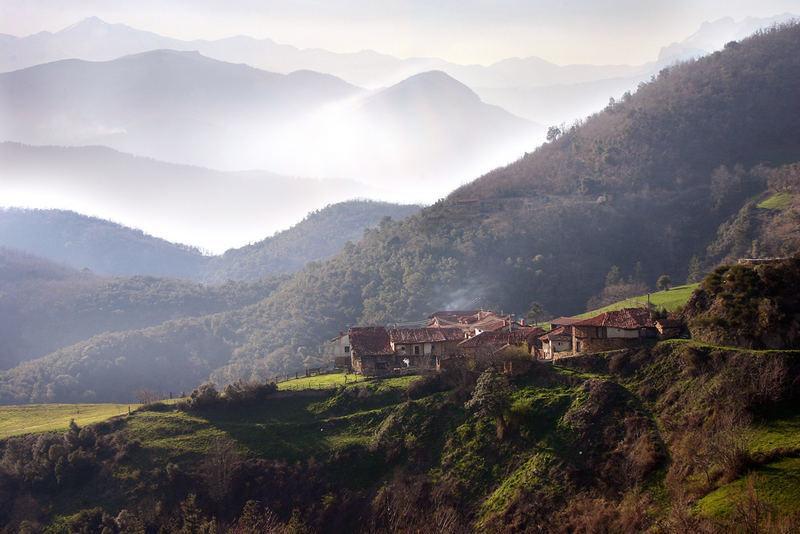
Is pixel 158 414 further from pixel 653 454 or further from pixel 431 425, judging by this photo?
pixel 653 454

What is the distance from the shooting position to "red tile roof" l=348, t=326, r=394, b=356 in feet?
158

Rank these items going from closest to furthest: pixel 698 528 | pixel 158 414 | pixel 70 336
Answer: pixel 698 528
pixel 158 414
pixel 70 336

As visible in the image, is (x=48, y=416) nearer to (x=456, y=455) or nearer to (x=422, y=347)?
(x=422, y=347)

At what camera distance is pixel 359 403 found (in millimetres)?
42125

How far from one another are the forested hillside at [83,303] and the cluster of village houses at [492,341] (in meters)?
74.1

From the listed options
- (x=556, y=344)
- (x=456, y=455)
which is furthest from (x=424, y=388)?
(x=556, y=344)

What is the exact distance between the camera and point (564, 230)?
91750mm

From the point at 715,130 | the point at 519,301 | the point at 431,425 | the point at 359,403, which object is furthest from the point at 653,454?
the point at 715,130

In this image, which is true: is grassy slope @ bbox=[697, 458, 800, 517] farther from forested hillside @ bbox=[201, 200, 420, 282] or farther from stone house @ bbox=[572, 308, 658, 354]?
forested hillside @ bbox=[201, 200, 420, 282]

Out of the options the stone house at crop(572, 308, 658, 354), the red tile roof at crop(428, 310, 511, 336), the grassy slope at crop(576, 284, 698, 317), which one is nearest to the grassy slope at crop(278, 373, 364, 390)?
the red tile roof at crop(428, 310, 511, 336)

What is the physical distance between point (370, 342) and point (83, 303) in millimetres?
84912

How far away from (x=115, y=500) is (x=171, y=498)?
2.73 meters

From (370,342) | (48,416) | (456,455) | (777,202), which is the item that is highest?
(777,202)

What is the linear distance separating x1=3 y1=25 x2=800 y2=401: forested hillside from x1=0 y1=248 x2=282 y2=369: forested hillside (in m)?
15.8
